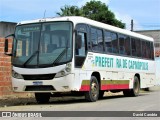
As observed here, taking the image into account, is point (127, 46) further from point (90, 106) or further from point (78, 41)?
point (90, 106)

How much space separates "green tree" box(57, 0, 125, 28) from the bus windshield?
3540 cm

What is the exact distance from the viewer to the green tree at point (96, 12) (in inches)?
2105

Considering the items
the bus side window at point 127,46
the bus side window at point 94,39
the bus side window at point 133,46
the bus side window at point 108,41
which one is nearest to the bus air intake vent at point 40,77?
the bus side window at point 94,39

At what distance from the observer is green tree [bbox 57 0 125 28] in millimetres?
53469

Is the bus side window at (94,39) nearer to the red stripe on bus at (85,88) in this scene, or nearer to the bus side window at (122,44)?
the red stripe on bus at (85,88)

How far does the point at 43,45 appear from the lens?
1627 cm

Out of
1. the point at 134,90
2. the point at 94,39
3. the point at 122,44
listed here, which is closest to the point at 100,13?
the point at 134,90

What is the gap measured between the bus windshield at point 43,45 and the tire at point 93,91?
1902mm

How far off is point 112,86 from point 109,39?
2.09 m

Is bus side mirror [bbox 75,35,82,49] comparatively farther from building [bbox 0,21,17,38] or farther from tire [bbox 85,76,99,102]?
building [bbox 0,21,17,38]

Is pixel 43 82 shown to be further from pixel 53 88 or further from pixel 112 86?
pixel 112 86

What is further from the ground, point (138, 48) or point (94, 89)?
point (138, 48)

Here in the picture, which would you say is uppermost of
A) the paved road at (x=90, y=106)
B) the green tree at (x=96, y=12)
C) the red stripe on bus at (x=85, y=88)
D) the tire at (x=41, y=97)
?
the green tree at (x=96, y=12)

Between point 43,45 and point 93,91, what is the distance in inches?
109
